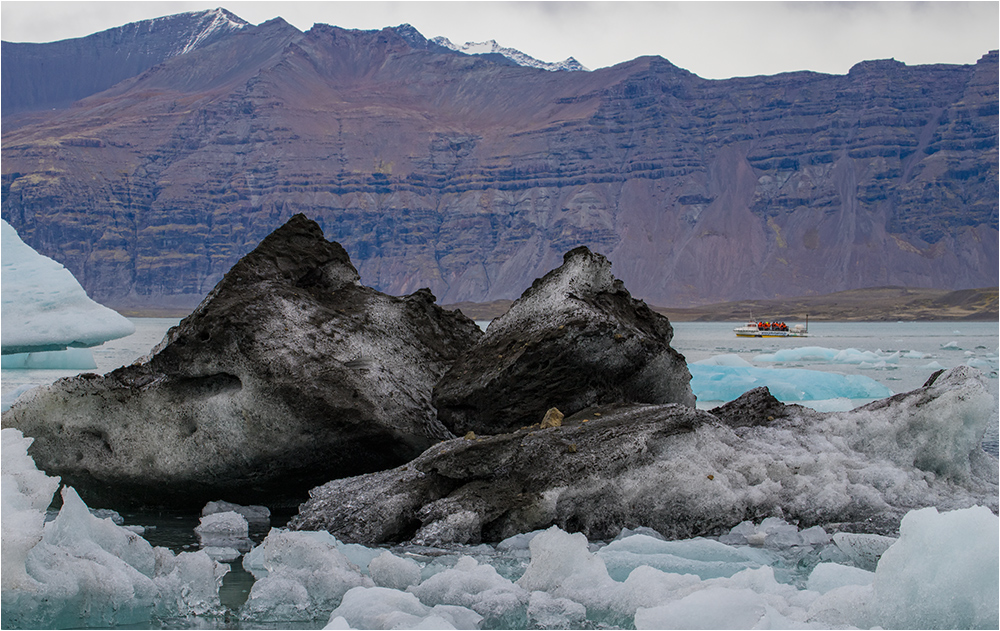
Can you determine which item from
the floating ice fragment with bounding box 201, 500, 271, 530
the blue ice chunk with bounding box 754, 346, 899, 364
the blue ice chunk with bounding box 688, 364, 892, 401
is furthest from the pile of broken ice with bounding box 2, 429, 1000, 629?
the blue ice chunk with bounding box 754, 346, 899, 364

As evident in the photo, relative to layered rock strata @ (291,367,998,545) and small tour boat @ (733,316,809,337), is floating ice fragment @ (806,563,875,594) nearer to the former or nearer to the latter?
layered rock strata @ (291,367,998,545)

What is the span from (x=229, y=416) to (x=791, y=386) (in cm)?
1929

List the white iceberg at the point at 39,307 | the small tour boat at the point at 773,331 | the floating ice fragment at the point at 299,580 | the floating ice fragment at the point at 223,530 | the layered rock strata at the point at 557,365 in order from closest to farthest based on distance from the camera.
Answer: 1. the floating ice fragment at the point at 299,580
2. the floating ice fragment at the point at 223,530
3. the layered rock strata at the point at 557,365
4. the white iceberg at the point at 39,307
5. the small tour boat at the point at 773,331

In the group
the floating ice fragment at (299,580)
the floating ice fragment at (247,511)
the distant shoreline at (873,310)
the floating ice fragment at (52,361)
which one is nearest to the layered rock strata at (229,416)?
the floating ice fragment at (247,511)

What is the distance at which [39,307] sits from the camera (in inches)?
1227

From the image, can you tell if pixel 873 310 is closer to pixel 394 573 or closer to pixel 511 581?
pixel 511 581

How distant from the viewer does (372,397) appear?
432 inches

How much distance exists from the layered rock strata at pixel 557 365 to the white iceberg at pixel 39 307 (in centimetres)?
2326

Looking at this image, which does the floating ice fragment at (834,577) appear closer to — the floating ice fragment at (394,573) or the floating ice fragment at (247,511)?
the floating ice fragment at (394,573)

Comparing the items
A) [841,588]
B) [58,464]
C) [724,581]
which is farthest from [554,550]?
[58,464]

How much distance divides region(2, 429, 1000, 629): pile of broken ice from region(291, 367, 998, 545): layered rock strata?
678mm

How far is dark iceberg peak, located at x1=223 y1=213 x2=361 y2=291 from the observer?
40.5 ft

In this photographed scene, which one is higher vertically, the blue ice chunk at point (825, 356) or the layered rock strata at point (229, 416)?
the layered rock strata at point (229, 416)

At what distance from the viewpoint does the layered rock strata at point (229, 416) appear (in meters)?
10.7
